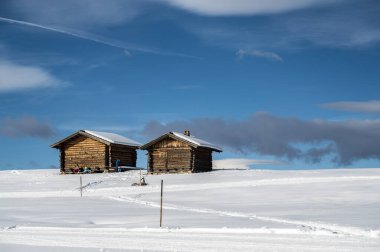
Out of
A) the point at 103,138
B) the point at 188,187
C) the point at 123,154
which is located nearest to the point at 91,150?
the point at 103,138

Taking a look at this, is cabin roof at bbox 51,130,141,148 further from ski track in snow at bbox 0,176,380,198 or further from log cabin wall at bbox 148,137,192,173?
ski track in snow at bbox 0,176,380,198

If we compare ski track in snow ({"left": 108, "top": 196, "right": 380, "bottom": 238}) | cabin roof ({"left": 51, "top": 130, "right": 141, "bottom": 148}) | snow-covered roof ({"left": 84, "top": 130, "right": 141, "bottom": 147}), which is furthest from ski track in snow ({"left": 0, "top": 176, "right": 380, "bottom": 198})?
snow-covered roof ({"left": 84, "top": 130, "right": 141, "bottom": 147})

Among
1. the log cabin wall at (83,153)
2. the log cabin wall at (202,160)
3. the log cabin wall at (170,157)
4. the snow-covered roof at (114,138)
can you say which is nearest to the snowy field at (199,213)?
the log cabin wall at (170,157)

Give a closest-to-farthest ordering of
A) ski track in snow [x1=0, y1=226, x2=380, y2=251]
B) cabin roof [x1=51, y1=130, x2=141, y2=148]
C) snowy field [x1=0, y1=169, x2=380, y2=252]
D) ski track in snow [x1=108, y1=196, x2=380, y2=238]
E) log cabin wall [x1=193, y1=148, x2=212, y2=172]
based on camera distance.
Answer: ski track in snow [x1=0, y1=226, x2=380, y2=251], snowy field [x1=0, y1=169, x2=380, y2=252], ski track in snow [x1=108, y1=196, x2=380, y2=238], log cabin wall [x1=193, y1=148, x2=212, y2=172], cabin roof [x1=51, y1=130, x2=141, y2=148]

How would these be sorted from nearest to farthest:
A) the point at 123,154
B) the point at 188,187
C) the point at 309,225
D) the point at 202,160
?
the point at 309,225, the point at 188,187, the point at 202,160, the point at 123,154

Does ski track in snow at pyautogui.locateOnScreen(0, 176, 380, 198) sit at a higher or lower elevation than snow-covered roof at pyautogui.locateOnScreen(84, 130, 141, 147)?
lower

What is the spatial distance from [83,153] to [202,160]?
12.2 meters

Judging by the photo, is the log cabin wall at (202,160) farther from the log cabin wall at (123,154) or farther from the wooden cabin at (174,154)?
the log cabin wall at (123,154)

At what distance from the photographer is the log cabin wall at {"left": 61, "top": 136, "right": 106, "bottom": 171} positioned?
52.9m

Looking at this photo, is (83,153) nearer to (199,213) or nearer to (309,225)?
(199,213)

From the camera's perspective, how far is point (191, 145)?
47906 millimetres

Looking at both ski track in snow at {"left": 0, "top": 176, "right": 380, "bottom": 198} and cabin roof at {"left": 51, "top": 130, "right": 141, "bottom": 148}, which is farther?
cabin roof at {"left": 51, "top": 130, "right": 141, "bottom": 148}

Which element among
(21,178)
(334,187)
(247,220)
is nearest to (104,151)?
(21,178)

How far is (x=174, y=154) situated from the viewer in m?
49.0
